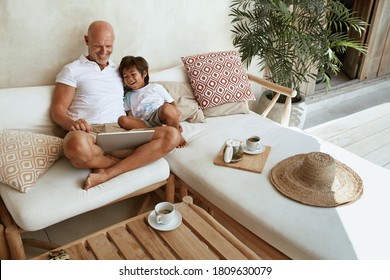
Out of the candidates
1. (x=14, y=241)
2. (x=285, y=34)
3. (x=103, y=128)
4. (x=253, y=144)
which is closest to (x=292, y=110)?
(x=285, y=34)

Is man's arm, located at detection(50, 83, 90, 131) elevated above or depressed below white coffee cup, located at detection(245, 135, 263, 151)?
above

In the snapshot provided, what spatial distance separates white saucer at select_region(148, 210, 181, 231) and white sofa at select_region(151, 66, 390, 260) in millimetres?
334

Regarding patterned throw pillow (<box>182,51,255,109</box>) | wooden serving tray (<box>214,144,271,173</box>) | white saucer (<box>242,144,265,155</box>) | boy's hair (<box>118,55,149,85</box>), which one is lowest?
wooden serving tray (<box>214,144,271,173</box>)

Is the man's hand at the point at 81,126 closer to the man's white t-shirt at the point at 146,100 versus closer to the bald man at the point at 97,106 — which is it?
the bald man at the point at 97,106

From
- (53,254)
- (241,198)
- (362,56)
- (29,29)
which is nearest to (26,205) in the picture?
(53,254)

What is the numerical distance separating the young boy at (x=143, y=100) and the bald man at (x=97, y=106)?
69 mm

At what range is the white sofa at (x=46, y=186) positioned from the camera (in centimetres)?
169

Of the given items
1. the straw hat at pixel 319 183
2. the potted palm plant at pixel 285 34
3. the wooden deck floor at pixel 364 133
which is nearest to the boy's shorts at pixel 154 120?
the straw hat at pixel 319 183

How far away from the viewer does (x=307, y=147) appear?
2.24 meters

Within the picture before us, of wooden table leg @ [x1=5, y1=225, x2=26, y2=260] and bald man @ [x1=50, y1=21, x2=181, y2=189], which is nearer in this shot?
wooden table leg @ [x1=5, y1=225, x2=26, y2=260]

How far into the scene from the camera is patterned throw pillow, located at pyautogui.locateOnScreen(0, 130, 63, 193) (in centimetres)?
178

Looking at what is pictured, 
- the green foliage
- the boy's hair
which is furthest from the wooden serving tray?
the green foliage

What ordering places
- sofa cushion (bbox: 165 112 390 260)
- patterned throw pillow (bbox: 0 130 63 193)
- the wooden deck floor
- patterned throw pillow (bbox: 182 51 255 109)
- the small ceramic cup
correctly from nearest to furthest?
sofa cushion (bbox: 165 112 390 260) → patterned throw pillow (bbox: 0 130 63 193) → the small ceramic cup → patterned throw pillow (bbox: 182 51 255 109) → the wooden deck floor

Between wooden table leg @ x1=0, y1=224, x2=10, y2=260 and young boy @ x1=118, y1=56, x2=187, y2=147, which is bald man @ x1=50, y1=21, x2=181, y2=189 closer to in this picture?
young boy @ x1=118, y1=56, x2=187, y2=147
